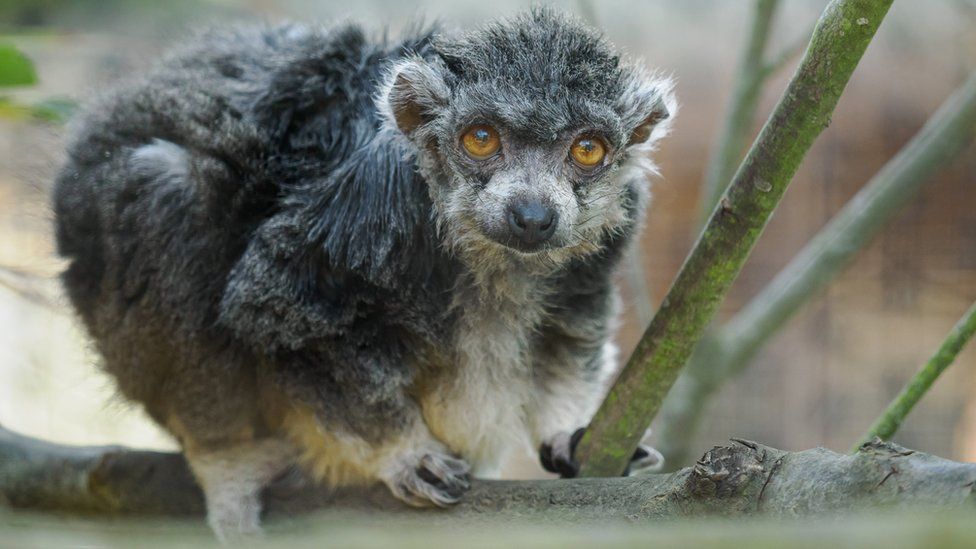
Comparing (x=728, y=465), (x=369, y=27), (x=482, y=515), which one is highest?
(x=369, y=27)

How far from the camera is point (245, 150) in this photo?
4.73 meters

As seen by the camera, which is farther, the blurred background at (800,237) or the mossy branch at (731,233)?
the blurred background at (800,237)

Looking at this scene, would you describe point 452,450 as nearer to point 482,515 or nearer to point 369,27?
point 482,515

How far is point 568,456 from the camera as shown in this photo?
15.2 feet

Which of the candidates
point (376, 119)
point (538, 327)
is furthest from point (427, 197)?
point (538, 327)

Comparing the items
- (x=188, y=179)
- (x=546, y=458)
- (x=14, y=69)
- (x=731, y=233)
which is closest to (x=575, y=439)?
(x=546, y=458)

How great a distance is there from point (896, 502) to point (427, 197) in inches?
99.3

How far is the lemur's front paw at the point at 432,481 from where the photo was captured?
4281 millimetres

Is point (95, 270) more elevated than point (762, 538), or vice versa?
point (762, 538)

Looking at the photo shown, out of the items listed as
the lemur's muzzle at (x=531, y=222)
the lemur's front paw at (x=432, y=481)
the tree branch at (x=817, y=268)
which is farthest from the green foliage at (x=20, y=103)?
the tree branch at (x=817, y=268)

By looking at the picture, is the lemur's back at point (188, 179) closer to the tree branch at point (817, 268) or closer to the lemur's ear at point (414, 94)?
the lemur's ear at point (414, 94)

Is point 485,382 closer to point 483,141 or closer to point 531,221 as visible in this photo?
point 531,221

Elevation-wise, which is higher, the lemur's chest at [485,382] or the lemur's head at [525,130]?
the lemur's head at [525,130]

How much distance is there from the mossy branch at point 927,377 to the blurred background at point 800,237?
584 centimetres
